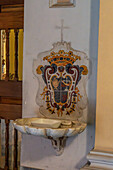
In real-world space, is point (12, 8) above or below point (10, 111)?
above

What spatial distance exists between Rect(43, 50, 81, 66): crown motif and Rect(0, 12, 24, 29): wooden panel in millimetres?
595

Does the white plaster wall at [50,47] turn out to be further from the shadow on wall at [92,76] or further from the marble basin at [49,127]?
the marble basin at [49,127]

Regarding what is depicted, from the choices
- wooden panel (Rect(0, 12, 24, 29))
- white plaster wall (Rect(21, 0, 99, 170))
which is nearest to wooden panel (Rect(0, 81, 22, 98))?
white plaster wall (Rect(21, 0, 99, 170))

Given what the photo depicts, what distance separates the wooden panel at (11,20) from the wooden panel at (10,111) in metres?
0.89

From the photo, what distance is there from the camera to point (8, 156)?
3326 millimetres

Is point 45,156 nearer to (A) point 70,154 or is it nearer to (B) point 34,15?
(A) point 70,154

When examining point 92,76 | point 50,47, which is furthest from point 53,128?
point 50,47

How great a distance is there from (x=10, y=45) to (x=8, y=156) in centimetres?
129

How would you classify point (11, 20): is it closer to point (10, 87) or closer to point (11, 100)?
point (10, 87)

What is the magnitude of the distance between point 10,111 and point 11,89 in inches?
9.9

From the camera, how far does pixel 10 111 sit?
323cm

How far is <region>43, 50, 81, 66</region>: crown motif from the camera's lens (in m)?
2.79

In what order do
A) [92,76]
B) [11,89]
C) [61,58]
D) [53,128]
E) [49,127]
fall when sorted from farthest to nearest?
[11,89]
[61,58]
[92,76]
[49,127]
[53,128]

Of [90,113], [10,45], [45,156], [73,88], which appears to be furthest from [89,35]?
[45,156]
